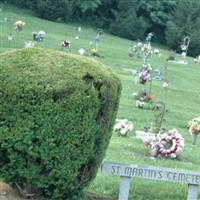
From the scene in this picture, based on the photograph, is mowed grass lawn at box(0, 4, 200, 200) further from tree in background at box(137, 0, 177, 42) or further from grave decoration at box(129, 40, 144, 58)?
tree in background at box(137, 0, 177, 42)

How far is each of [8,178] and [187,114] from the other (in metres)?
11.1

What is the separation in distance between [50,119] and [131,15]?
42232 mm

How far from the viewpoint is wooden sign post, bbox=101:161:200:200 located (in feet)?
21.1

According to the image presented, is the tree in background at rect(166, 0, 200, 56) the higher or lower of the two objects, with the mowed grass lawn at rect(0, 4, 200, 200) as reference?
lower

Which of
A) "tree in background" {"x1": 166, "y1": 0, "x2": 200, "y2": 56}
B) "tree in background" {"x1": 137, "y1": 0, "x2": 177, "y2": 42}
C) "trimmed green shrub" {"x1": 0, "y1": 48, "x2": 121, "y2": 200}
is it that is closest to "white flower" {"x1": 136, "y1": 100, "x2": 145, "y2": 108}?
"trimmed green shrub" {"x1": 0, "y1": 48, "x2": 121, "y2": 200}

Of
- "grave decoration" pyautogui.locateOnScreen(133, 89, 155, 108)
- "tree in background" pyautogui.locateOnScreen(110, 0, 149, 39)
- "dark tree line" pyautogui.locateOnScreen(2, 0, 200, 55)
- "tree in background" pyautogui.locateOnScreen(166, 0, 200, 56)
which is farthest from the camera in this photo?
"tree in background" pyautogui.locateOnScreen(166, 0, 200, 56)

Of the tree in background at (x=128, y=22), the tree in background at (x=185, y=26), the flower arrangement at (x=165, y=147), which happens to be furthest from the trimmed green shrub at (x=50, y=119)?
the tree in background at (x=185, y=26)

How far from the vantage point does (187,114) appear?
54.8 ft

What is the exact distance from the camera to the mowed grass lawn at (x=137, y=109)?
755cm

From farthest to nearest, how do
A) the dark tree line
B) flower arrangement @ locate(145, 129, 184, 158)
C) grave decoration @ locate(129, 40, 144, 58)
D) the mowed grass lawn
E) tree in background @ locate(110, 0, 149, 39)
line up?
tree in background @ locate(110, 0, 149, 39) → the dark tree line → grave decoration @ locate(129, 40, 144, 58) → flower arrangement @ locate(145, 129, 184, 158) → the mowed grass lawn

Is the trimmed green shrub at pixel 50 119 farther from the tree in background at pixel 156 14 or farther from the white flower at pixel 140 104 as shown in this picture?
the tree in background at pixel 156 14

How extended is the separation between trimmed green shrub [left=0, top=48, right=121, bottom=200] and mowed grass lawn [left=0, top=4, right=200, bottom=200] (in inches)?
56.0

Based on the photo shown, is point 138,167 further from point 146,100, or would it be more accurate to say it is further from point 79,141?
point 146,100

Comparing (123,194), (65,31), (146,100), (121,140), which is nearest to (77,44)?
(65,31)
